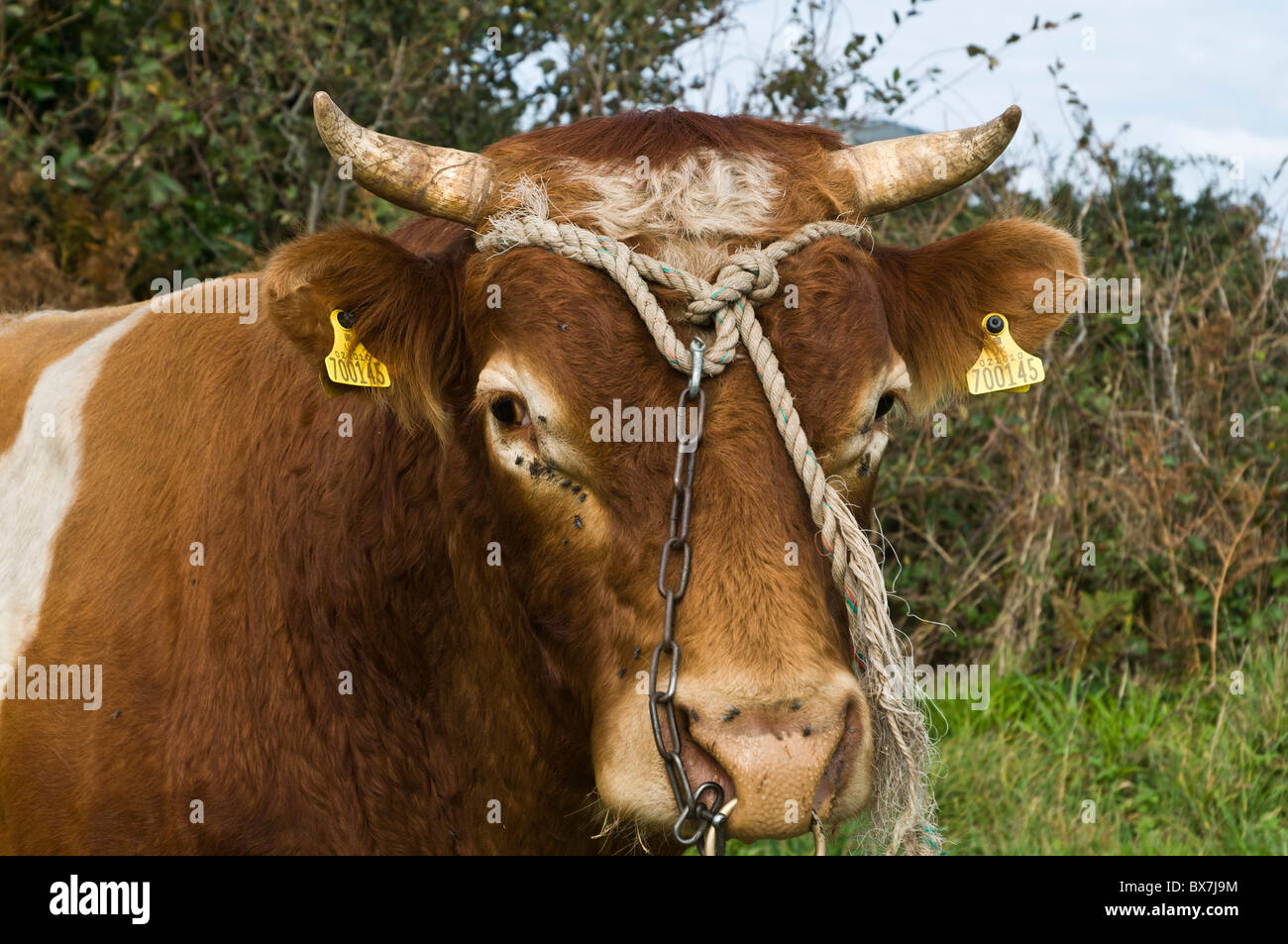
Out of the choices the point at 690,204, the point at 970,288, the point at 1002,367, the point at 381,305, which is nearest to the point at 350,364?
the point at 381,305

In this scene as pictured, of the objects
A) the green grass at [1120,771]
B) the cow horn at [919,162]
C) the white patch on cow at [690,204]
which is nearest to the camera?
the white patch on cow at [690,204]

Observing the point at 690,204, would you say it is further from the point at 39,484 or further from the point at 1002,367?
the point at 39,484

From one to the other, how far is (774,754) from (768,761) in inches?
0.6

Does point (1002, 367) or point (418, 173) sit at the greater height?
point (418, 173)

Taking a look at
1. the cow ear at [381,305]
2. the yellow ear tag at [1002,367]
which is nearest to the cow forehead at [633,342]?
the cow ear at [381,305]

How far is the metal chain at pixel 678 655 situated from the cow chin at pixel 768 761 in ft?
0.06

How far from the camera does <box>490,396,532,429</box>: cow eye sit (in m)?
2.52

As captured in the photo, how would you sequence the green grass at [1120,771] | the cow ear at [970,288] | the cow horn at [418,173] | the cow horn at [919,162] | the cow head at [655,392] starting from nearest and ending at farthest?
1. the cow head at [655,392]
2. the cow horn at [418,173]
3. the cow horn at [919,162]
4. the cow ear at [970,288]
5. the green grass at [1120,771]

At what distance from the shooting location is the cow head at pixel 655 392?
2145 millimetres

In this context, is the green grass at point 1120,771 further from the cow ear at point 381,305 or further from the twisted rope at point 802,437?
the cow ear at point 381,305

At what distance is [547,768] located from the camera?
289 cm

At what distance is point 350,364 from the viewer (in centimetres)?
274
